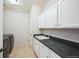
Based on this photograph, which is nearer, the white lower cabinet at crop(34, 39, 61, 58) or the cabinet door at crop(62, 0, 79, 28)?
the cabinet door at crop(62, 0, 79, 28)

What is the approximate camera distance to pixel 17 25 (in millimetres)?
5641

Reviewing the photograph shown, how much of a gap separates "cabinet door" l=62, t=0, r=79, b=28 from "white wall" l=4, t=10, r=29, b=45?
4502mm

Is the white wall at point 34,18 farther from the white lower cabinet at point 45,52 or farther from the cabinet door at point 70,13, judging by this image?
the cabinet door at point 70,13

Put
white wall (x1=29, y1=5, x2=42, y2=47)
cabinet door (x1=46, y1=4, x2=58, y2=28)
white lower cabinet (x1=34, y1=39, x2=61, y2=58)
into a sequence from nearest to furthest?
1. white lower cabinet (x1=34, y1=39, x2=61, y2=58)
2. cabinet door (x1=46, y1=4, x2=58, y2=28)
3. white wall (x1=29, y1=5, x2=42, y2=47)

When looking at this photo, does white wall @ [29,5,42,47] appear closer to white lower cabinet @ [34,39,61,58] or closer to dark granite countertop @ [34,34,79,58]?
white lower cabinet @ [34,39,61,58]

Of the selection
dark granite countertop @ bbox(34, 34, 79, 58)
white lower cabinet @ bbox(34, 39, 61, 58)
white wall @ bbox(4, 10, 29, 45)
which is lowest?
white lower cabinet @ bbox(34, 39, 61, 58)

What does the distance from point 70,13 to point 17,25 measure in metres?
4.72

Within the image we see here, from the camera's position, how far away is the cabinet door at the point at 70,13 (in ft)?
4.27

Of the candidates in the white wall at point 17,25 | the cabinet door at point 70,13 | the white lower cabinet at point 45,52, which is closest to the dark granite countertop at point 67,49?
the white lower cabinet at point 45,52

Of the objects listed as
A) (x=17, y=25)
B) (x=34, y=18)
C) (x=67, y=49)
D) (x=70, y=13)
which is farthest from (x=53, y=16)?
(x=17, y=25)

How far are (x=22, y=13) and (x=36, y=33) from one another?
230cm

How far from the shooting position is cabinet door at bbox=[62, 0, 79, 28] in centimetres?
130

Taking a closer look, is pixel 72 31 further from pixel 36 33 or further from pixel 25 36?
pixel 25 36

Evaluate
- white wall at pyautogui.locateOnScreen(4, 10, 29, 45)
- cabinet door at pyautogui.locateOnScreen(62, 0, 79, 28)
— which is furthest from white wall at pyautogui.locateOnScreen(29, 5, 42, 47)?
cabinet door at pyautogui.locateOnScreen(62, 0, 79, 28)
